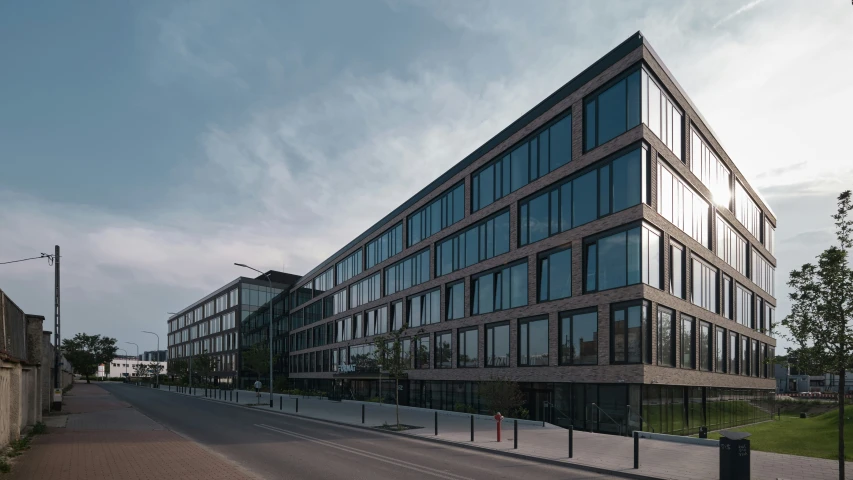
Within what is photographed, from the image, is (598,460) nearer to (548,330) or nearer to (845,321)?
(845,321)

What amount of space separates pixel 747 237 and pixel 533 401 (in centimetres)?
2440

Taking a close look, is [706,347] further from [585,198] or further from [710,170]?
[585,198]

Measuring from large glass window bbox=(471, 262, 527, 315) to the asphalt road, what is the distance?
12708 millimetres

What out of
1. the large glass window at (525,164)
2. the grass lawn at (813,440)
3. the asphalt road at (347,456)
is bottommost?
the grass lawn at (813,440)

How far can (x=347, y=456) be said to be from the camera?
18.9 metres

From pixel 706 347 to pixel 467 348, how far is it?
14691 mm

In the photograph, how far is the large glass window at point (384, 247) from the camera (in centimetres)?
5453

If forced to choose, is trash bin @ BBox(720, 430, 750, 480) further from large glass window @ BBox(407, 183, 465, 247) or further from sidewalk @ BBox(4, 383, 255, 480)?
large glass window @ BBox(407, 183, 465, 247)

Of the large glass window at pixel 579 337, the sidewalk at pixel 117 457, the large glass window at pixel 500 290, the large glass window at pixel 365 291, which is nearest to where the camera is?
the sidewalk at pixel 117 457

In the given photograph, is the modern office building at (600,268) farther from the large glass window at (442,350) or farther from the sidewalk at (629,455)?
the sidewalk at (629,455)

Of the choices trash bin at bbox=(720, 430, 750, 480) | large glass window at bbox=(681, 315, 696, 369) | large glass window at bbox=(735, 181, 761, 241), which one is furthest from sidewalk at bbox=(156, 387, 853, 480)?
large glass window at bbox=(735, 181, 761, 241)

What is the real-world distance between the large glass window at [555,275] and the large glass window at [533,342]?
1.54m

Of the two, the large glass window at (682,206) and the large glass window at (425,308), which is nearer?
the large glass window at (682,206)

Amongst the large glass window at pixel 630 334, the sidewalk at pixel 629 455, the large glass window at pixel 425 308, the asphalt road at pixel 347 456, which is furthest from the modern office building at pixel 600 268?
the asphalt road at pixel 347 456
